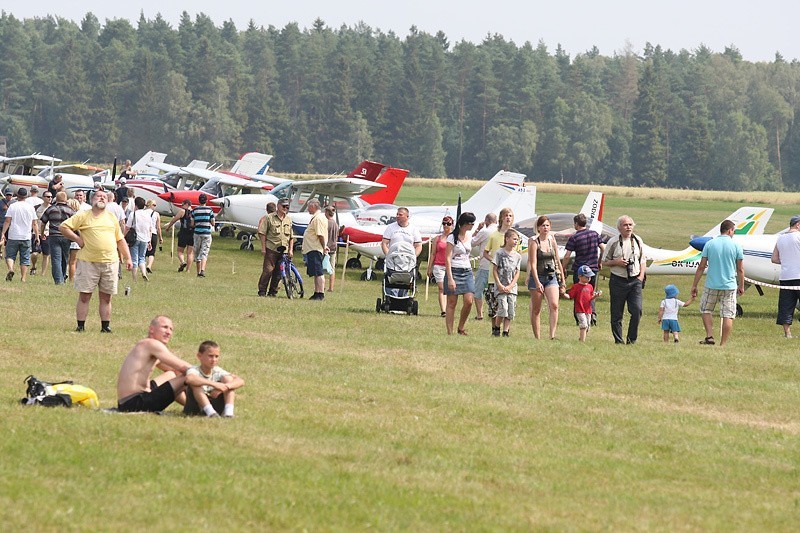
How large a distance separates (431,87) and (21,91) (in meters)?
44.8

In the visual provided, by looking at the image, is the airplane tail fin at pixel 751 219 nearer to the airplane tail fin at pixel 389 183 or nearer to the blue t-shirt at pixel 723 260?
the blue t-shirt at pixel 723 260

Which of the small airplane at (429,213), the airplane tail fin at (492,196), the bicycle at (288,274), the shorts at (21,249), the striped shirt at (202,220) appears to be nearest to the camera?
the bicycle at (288,274)

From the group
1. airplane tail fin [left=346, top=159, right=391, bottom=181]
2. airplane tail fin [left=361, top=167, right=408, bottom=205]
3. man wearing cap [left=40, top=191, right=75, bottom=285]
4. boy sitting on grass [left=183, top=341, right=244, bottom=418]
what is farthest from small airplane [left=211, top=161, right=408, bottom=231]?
boy sitting on grass [left=183, top=341, right=244, bottom=418]

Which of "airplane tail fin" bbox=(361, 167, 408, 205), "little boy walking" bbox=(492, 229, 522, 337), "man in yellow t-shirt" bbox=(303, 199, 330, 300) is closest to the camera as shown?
"little boy walking" bbox=(492, 229, 522, 337)

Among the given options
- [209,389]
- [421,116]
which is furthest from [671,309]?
[421,116]

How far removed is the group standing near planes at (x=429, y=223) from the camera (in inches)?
630

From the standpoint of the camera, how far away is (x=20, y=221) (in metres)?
21.5

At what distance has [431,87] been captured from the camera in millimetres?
141125

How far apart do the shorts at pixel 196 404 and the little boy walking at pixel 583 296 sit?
7259 millimetres

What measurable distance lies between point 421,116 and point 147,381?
122 meters

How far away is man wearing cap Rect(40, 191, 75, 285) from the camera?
824 inches

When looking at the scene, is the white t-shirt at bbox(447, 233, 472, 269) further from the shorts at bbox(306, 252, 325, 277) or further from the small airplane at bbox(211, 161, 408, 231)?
the small airplane at bbox(211, 161, 408, 231)

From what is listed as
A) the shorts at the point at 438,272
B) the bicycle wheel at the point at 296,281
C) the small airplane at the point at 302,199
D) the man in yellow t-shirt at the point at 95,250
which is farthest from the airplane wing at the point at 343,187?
the man in yellow t-shirt at the point at 95,250

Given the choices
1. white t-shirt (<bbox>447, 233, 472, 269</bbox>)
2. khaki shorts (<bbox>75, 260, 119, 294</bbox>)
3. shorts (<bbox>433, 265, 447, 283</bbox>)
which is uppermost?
white t-shirt (<bbox>447, 233, 472, 269</bbox>)
